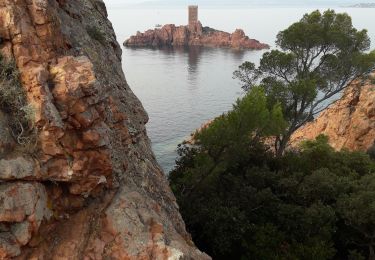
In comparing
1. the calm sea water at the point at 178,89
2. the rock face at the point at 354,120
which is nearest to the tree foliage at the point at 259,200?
the rock face at the point at 354,120

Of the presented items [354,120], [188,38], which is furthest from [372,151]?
[188,38]

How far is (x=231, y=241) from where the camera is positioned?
2052cm

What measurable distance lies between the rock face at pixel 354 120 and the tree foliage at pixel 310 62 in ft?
8.44

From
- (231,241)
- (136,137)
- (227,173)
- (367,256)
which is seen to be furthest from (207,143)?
(367,256)

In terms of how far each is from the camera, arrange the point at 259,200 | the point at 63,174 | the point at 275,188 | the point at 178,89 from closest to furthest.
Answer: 1. the point at 63,174
2. the point at 259,200
3. the point at 275,188
4. the point at 178,89

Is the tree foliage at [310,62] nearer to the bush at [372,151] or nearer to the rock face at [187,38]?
the bush at [372,151]

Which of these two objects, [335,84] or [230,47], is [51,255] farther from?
[230,47]

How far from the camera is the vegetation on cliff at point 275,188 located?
20781mm

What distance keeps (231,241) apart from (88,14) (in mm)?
12221

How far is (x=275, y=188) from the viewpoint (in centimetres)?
2511

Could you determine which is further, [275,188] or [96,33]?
[275,188]

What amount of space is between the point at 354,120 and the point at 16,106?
114 feet

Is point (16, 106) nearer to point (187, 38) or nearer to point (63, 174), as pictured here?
point (63, 174)

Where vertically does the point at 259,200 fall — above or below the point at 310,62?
below
